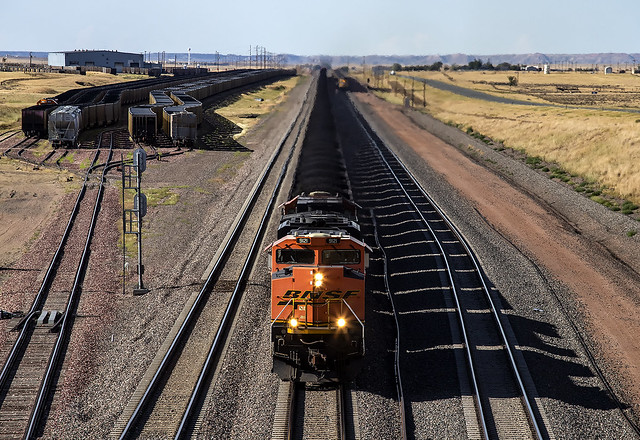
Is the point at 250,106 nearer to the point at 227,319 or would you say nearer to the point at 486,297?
the point at 486,297

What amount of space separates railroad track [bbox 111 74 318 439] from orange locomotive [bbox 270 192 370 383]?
245cm

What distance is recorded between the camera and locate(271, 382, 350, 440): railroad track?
15.6 metres

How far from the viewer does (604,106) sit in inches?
3839

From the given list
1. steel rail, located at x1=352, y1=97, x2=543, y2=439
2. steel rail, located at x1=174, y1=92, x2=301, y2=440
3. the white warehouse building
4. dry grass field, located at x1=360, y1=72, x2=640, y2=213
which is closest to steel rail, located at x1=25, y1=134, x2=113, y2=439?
steel rail, located at x1=174, y1=92, x2=301, y2=440

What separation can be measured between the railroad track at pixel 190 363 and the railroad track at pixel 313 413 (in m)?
2.08

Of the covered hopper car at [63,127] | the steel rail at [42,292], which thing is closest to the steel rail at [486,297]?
the steel rail at [42,292]

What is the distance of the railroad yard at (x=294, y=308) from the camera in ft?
54.6

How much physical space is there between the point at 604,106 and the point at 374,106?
34.1 meters

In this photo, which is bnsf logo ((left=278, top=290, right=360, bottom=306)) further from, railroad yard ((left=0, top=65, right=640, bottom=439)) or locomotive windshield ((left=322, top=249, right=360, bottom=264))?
locomotive windshield ((left=322, top=249, right=360, bottom=264))

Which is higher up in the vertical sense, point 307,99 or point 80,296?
point 307,99

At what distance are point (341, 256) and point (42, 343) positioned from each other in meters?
10.4

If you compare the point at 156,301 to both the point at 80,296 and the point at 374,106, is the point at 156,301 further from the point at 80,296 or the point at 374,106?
the point at 374,106

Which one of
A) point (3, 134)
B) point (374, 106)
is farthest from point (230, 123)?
point (374, 106)

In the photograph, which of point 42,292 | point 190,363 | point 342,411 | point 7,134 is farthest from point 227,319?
point 7,134
